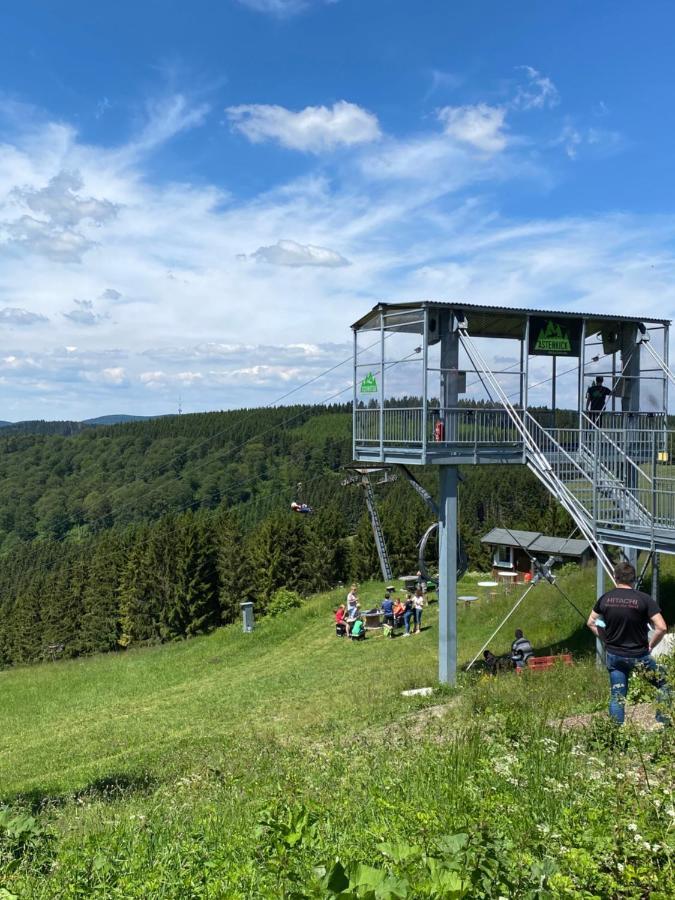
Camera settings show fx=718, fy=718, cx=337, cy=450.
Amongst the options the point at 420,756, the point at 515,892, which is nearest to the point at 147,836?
the point at 420,756

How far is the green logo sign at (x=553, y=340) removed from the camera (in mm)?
13969

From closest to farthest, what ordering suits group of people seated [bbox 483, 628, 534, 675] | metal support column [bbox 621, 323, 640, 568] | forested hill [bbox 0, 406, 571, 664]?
1. group of people seated [bbox 483, 628, 534, 675]
2. metal support column [bbox 621, 323, 640, 568]
3. forested hill [bbox 0, 406, 571, 664]

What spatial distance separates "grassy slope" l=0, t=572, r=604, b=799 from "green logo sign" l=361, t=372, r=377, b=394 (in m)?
5.71

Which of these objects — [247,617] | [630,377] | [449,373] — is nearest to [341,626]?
[247,617]

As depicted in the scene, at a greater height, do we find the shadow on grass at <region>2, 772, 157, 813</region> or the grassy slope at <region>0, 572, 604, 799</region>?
the shadow on grass at <region>2, 772, 157, 813</region>

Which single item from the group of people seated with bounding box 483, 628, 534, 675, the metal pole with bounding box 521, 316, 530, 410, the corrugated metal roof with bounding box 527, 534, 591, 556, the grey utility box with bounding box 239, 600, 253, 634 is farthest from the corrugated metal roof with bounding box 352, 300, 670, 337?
the corrugated metal roof with bounding box 527, 534, 591, 556

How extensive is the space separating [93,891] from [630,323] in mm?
13696

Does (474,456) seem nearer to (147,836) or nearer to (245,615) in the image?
(147,836)

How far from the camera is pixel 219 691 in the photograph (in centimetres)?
1747

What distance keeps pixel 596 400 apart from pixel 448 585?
488cm

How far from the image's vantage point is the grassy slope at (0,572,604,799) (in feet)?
35.9

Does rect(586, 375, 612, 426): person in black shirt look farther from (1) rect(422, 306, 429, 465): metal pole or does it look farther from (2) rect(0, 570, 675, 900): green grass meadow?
(2) rect(0, 570, 675, 900): green grass meadow

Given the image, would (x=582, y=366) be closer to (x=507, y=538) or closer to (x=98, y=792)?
(x=98, y=792)

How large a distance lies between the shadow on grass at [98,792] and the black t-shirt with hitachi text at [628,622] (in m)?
5.15
